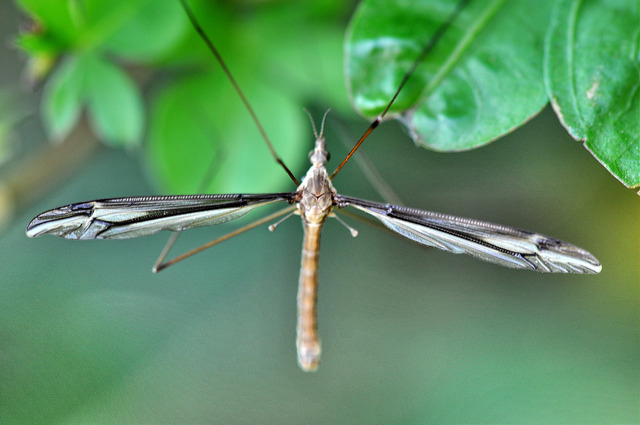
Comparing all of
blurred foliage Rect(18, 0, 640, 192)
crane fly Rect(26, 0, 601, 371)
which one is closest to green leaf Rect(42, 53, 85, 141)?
blurred foliage Rect(18, 0, 640, 192)

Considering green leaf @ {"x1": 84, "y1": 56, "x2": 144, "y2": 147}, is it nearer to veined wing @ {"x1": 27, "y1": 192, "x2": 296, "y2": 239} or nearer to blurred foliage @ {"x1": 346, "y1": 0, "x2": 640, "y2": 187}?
veined wing @ {"x1": 27, "y1": 192, "x2": 296, "y2": 239}

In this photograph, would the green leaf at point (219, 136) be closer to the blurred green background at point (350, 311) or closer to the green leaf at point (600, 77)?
the blurred green background at point (350, 311)

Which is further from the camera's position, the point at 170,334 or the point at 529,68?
the point at 170,334

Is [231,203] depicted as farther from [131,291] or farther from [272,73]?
[131,291]

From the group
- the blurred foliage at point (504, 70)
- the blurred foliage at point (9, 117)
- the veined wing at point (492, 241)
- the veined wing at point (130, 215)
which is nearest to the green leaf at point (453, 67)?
the blurred foliage at point (504, 70)

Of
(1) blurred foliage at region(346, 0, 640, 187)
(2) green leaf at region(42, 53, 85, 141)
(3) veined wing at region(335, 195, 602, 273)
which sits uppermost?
(2) green leaf at region(42, 53, 85, 141)

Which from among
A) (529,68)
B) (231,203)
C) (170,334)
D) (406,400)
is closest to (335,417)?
(406,400)
